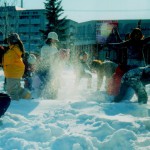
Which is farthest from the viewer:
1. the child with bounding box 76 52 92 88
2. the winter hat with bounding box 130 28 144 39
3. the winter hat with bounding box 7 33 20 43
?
the child with bounding box 76 52 92 88

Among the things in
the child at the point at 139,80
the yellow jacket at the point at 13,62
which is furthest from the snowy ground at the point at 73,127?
the yellow jacket at the point at 13,62

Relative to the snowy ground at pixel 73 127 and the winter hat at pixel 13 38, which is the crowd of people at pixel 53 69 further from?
the snowy ground at pixel 73 127

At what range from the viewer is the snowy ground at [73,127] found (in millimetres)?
4137

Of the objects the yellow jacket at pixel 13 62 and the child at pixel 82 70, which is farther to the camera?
the child at pixel 82 70

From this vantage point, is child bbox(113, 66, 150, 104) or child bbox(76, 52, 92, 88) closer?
child bbox(113, 66, 150, 104)

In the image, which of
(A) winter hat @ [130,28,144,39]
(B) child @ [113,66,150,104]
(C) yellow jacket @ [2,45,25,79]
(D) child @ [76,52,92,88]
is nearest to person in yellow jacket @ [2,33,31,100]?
(C) yellow jacket @ [2,45,25,79]

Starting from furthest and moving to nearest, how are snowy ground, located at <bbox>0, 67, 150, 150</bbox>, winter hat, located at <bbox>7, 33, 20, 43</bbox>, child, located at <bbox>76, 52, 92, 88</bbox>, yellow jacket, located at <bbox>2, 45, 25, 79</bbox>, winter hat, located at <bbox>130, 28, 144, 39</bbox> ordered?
1. child, located at <bbox>76, 52, 92, 88</bbox>
2. winter hat, located at <bbox>130, 28, 144, 39</bbox>
3. yellow jacket, located at <bbox>2, 45, 25, 79</bbox>
4. winter hat, located at <bbox>7, 33, 20, 43</bbox>
5. snowy ground, located at <bbox>0, 67, 150, 150</bbox>

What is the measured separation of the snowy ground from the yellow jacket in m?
0.92

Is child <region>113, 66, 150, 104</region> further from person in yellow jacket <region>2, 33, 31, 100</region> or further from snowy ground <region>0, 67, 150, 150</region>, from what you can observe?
person in yellow jacket <region>2, 33, 31, 100</region>

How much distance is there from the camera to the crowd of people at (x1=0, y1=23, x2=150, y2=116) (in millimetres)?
6918

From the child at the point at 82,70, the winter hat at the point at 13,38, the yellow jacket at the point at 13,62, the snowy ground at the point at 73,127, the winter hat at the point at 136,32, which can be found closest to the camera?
the snowy ground at the point at 73,127

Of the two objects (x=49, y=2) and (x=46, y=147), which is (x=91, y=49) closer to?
(x=49, y=2)

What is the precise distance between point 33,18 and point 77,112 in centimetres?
6950

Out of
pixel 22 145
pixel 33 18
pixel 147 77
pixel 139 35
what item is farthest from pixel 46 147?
pixel 33 18
